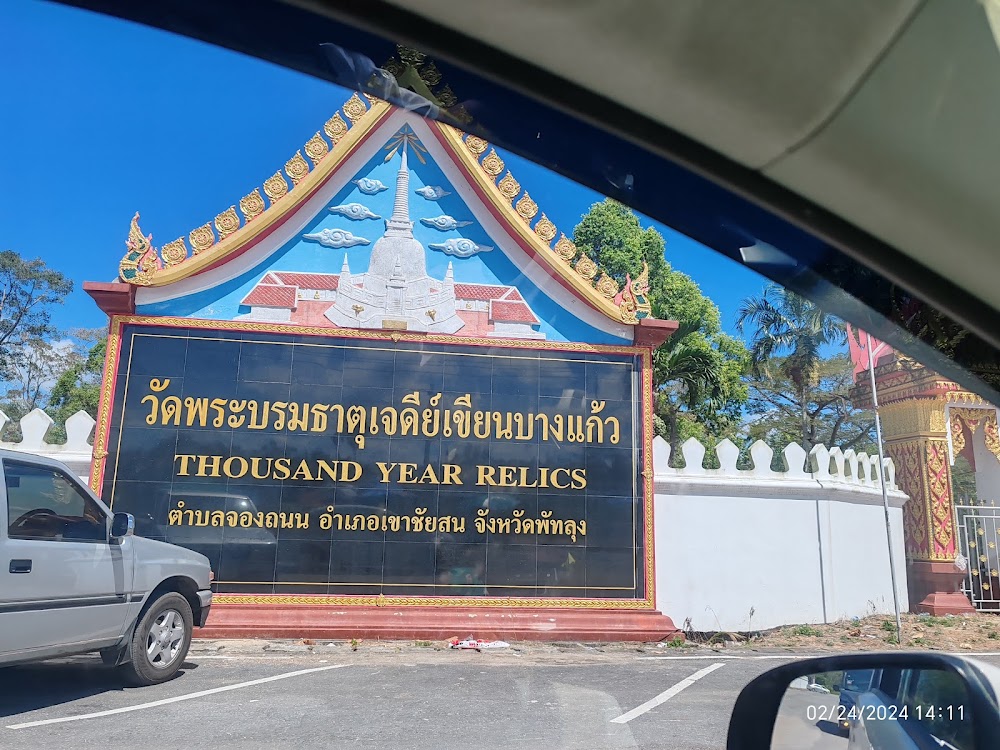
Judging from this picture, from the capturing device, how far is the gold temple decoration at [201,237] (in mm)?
7949

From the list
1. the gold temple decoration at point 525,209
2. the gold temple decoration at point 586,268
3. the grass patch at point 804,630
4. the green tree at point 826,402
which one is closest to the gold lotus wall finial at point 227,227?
the gold temple decoration at point 525,209

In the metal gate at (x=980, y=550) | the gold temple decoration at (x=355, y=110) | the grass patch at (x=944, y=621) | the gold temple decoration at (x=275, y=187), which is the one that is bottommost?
the grass patch at (x=944, y=621)

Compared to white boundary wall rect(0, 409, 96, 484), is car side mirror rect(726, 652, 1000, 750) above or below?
below

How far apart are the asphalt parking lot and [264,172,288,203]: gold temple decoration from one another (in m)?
4.73

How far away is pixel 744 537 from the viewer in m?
7.85

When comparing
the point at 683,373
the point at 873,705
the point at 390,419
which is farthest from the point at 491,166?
the point at 873,705

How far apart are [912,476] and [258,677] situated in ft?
14.0

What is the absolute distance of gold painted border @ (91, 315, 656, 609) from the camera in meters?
7.27

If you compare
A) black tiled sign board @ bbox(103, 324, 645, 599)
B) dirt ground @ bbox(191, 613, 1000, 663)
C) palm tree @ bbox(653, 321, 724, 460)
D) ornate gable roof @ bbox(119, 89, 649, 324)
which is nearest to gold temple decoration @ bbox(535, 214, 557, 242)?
ornate gable roof @ bbox(119, 89, 649, 324)

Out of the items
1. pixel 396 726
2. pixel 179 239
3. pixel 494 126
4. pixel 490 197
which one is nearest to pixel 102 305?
pixel 179 239

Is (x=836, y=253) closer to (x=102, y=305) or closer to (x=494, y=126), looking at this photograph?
(x=494, y=126)

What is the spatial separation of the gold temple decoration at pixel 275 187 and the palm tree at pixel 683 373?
4593mm

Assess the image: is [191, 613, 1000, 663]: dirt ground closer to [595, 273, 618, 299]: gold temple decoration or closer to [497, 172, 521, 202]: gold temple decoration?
[595, 273, 618, 299]: gold temple decoration

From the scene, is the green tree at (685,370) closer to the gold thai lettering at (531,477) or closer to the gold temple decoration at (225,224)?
the gold thai lettering at (531,477)
